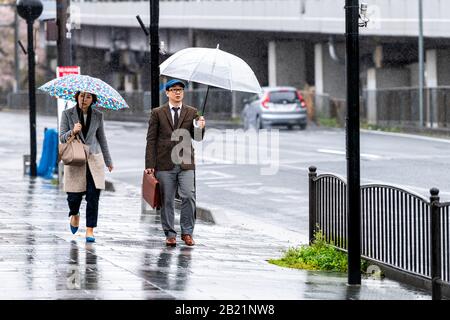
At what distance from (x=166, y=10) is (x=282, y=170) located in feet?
117

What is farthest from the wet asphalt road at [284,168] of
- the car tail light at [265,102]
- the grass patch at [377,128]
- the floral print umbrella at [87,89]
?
the floral print umbrella at [87,89]

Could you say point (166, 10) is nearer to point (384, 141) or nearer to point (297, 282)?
point (384, 141)

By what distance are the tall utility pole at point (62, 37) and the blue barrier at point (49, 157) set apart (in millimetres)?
2489

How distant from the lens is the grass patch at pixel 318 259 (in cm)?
1282

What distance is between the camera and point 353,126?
1116 centimetres

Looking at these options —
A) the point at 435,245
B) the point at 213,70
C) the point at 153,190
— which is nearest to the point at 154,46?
the point at 213,70

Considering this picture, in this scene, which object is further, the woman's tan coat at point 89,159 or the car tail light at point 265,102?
the car tail light at point 265,102

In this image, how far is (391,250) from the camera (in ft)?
40.0

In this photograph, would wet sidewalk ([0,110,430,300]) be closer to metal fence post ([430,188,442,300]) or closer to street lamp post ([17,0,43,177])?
metal fence post ([430,188,442,300])

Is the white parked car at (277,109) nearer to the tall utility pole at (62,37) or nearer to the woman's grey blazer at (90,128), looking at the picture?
the tall utility pole at (62,37)

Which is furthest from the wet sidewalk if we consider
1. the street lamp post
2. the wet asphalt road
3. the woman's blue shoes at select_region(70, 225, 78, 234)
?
the street lamp post

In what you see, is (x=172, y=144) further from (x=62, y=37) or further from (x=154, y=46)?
(x=62, y=37)
